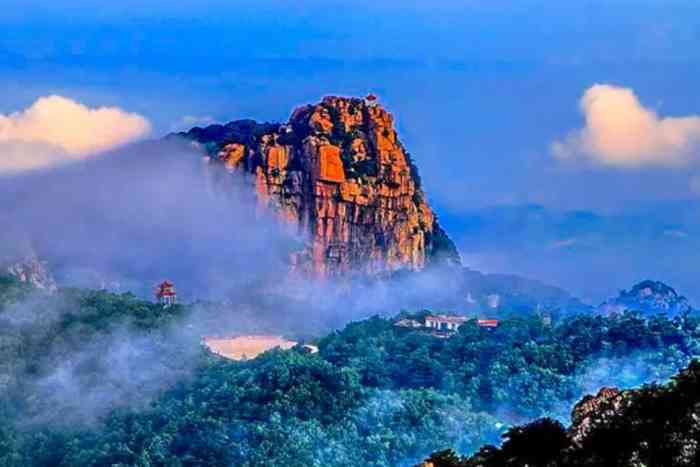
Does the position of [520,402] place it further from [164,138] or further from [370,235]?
[164,138]

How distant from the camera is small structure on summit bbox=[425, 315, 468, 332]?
51216 millimetres

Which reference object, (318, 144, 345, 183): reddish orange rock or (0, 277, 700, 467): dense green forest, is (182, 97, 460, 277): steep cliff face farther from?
(0, 277, 700, 467): dense green forest

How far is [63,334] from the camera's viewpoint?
139ft

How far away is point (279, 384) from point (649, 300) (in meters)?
37.6

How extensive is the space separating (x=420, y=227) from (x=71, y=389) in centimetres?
3585

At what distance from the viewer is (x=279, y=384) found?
37.1m

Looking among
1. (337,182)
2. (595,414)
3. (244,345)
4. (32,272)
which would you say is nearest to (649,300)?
(337,182)

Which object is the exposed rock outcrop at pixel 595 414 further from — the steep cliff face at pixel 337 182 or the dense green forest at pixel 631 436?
the steep cliff face at pixel 337 182

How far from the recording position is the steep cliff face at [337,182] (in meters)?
66.5

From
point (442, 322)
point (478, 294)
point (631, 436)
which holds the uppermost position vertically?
point (478, 294)

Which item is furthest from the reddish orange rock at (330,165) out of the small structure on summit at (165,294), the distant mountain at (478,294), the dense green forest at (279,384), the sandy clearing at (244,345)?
the dense green forest at (279,384)

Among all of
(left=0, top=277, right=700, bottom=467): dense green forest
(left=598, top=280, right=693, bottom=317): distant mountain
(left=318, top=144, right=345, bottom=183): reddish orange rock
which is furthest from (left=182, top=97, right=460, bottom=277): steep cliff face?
(left=0, top=277, right=700, bottom=467): dense green forest

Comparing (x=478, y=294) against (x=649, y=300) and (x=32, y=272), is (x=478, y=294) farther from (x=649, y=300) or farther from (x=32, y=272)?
(x=32, y=272)

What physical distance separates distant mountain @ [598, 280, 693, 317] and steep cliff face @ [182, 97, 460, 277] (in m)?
10.5
